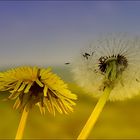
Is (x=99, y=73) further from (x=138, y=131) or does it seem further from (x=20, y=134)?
(x=138, y=131)

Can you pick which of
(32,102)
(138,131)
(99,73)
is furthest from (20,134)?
(138,131)

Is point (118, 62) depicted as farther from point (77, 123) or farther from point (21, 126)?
point (77, 123)

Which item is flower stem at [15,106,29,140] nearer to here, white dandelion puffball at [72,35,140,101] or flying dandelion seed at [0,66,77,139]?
flying dandelion seed at [0,66,77,139]

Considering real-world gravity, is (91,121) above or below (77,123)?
above

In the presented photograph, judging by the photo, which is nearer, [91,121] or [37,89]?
[91,121]

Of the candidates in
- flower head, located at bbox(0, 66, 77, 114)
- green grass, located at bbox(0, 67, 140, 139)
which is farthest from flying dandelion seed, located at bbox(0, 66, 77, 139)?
green grass, located at bbox(0, 67, 140, 139)

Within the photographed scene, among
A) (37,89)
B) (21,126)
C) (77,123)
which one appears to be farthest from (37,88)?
(77,123)

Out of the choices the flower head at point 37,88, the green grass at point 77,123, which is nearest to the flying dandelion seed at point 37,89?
the flower head at point 37,88
